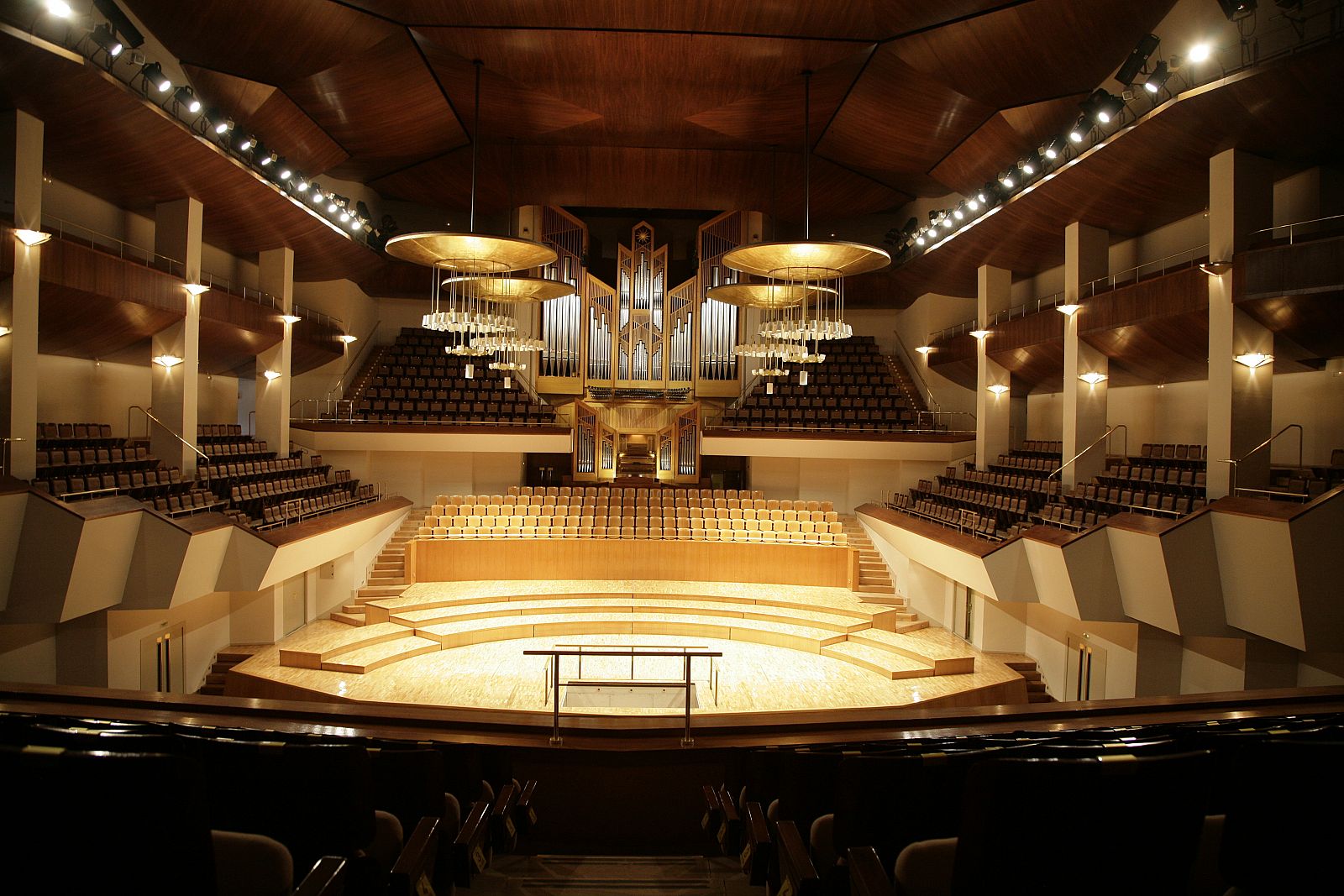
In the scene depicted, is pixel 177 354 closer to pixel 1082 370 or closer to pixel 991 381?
pixel 1082 370

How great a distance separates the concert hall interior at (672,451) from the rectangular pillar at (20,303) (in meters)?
0.04

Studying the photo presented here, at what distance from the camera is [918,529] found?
9828mm

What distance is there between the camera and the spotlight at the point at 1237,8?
19.5ft

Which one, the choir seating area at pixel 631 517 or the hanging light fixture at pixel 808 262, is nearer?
the hanging light fixture at pixel 808 262

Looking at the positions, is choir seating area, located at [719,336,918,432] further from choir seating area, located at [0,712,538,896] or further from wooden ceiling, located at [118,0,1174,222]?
choir seating area, located at [0,712,538,896]

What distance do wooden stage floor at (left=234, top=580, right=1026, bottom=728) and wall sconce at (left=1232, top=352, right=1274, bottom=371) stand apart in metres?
3.52

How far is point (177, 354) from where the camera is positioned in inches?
349

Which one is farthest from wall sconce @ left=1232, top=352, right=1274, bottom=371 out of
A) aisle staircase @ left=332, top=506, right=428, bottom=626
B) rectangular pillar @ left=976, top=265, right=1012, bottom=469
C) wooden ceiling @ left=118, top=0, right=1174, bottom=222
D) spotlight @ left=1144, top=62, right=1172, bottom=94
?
aisle staircase @ left=332, top=506, right=428, bottom=626

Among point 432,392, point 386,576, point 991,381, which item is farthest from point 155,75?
point 991,381

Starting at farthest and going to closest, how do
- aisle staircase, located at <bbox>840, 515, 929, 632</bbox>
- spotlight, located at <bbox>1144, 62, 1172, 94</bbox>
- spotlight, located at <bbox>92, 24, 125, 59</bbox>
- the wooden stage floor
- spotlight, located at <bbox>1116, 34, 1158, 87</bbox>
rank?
aisle staircase, located at <bbox>840, 515, 929, 632</bbox>
spotlight, located at <bbox>1116, 34, 1158, 87</bbox>
the wooden stage floor
spotlight, located at <bbox>1144, 62, 1172, 94</bbox>
spotlight, located at <bbox>92, 24, 125, 59</bbox>

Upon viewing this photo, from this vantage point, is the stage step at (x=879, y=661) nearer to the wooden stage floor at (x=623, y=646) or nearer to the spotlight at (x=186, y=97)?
the wooden stage floor at (x=623, y=646)

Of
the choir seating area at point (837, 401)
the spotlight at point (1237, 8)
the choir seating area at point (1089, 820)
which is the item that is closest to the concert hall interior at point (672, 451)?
the choir seating area at point (1089, 820)

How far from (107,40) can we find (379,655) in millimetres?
5912

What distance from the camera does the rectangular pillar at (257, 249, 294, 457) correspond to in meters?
11.5
